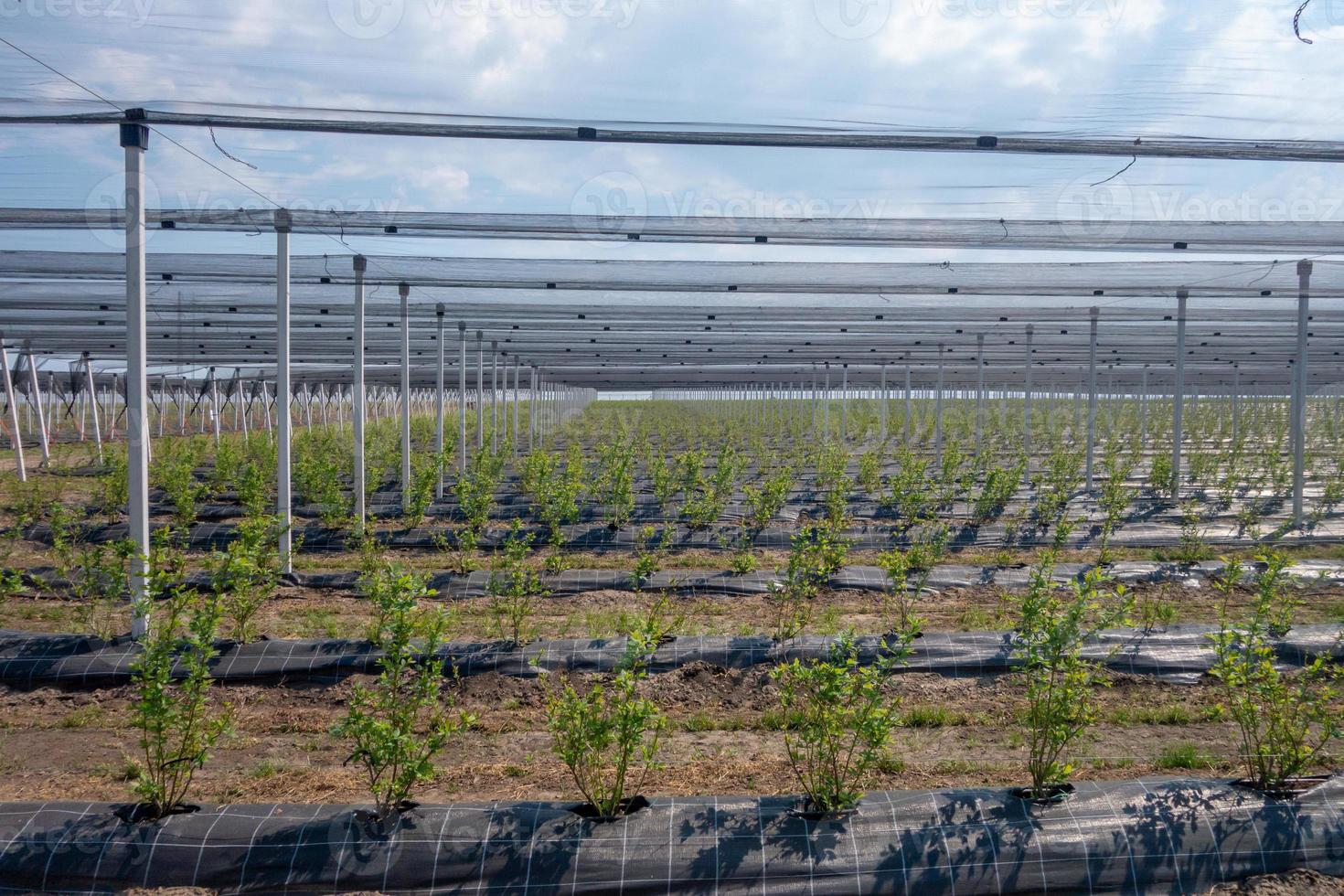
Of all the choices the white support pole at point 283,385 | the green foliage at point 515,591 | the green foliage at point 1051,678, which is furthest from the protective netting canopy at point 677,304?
the green foliage at point 1051,678

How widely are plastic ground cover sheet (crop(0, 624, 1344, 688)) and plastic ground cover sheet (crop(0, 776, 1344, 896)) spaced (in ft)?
7.07

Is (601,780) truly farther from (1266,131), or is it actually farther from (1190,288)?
(1190,288)

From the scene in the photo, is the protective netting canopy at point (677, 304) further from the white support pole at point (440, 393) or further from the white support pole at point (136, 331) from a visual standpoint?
the white support pole at point (136, 331)

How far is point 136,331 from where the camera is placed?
227 inches

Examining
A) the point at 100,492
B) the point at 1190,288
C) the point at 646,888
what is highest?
the point at 1190,288

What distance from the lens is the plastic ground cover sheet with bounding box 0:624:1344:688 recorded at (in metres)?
5.77

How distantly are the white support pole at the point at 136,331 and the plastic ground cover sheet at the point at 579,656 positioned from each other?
426 millimetres

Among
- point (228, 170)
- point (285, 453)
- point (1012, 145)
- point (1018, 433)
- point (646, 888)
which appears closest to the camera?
point (646, 888)

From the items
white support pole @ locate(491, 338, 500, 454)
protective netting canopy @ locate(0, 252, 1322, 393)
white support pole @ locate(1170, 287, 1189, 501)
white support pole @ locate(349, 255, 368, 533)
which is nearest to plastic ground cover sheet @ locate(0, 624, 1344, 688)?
white support pole @ locate(349, 255, 368, 533)

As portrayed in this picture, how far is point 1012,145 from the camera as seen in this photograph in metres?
5.44

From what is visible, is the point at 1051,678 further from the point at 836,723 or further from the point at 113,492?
the point at 113,492

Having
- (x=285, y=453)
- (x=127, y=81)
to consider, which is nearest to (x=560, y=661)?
(x=285, y=453)

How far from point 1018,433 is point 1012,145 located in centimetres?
2304

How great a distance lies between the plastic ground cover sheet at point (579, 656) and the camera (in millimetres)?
5770
